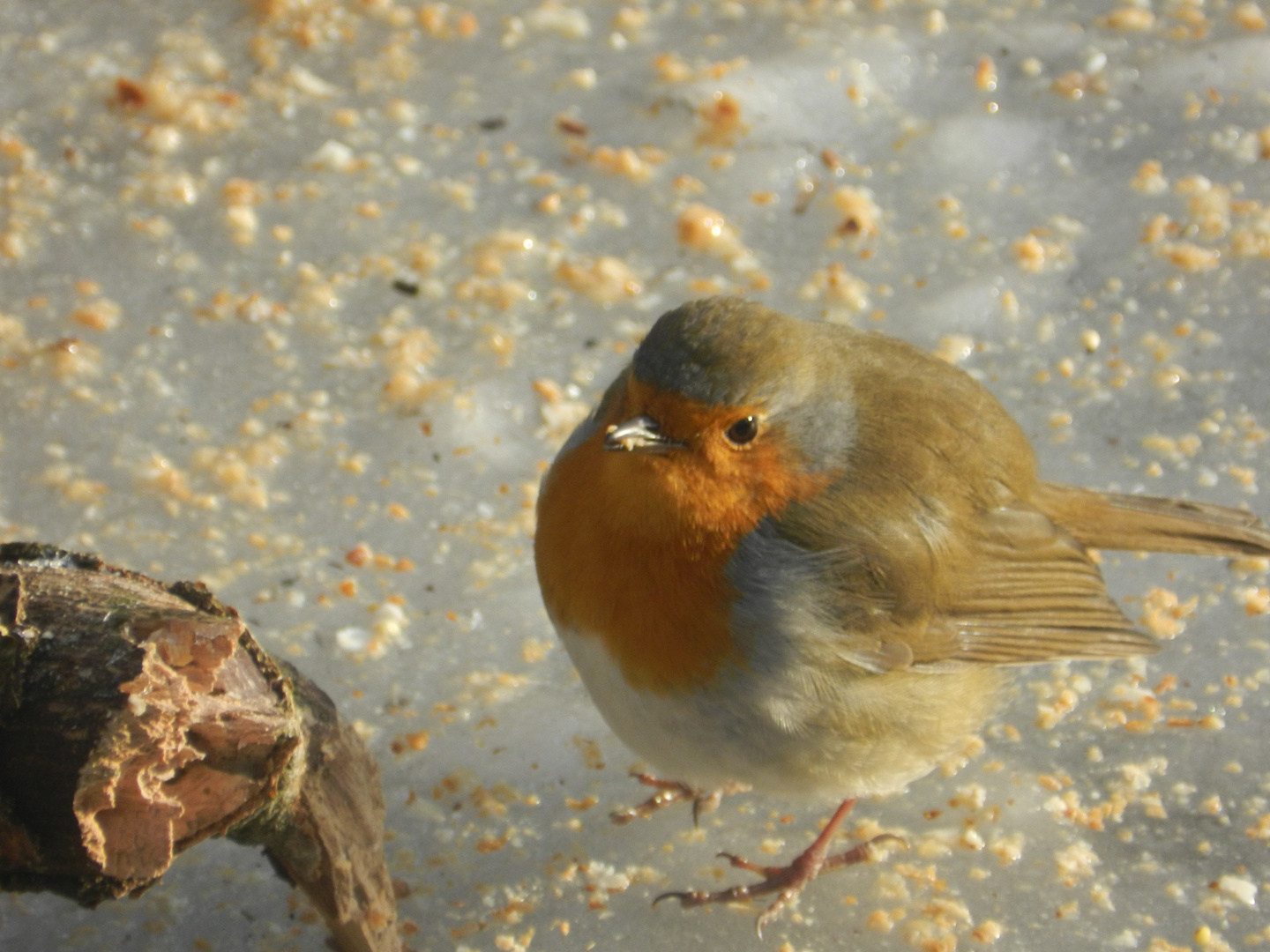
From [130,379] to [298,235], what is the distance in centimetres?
62

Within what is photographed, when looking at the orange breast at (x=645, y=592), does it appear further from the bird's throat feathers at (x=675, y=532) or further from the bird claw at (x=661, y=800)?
the bird claw at (x=661, y=800)

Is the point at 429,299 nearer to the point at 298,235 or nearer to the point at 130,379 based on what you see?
the point at 298,235

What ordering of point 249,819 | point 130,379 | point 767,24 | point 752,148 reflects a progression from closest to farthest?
point 249,819
point 130,379
point 752,148
point 767,24

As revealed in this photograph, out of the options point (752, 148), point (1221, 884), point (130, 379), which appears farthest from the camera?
point (752, 148)

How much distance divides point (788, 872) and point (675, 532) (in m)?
0.74

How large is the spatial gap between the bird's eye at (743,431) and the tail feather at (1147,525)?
75 cm

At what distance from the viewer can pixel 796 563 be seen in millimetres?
2035

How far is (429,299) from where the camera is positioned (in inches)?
131

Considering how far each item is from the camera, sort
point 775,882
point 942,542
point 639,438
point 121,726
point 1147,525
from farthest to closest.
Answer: point 1147,525, point 775,882, point 942,542, point 639,438, point 121,726

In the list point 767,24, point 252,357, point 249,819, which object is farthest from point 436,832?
point 767,24

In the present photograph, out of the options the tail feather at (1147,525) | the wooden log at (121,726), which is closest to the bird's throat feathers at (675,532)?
the wooden log at (121,726)

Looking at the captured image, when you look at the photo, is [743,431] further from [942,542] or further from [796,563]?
[942,542]

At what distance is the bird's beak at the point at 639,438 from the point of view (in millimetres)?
1928

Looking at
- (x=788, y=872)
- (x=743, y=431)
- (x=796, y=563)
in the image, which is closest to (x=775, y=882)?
(x=788, y=872)
